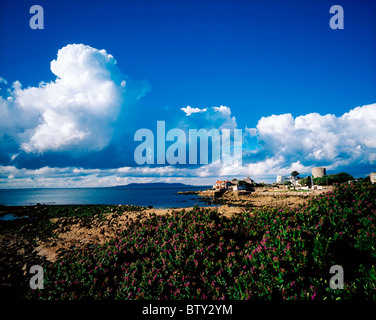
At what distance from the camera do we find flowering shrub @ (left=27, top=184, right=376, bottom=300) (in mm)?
4219

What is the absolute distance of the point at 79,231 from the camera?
1755 cm

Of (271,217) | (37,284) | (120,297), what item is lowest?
(37,284)

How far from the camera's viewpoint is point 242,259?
5453mm

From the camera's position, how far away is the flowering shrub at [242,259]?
4.22 meters

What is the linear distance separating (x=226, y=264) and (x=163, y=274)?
1868 millimetres

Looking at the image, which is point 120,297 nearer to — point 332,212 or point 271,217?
point 271,217

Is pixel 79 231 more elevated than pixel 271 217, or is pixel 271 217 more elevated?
pixel 271 217
